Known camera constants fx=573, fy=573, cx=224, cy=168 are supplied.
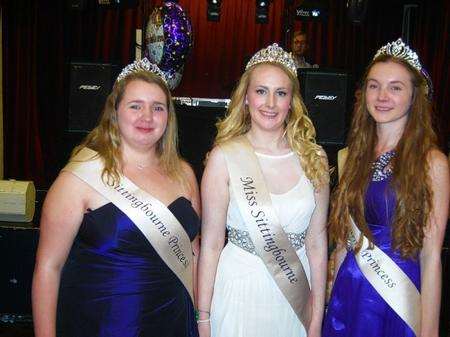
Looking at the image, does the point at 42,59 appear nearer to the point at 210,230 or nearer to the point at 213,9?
the point at 213,9

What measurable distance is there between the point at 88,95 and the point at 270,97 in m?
1.99

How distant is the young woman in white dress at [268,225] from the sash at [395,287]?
0.67 ft

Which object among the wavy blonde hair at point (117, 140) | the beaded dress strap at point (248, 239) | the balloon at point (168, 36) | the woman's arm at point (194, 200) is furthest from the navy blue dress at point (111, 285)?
the balloon at point (168, 36)

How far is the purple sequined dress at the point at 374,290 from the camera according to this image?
78.7 inches

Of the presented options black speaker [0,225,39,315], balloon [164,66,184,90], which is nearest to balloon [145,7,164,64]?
balloon [164,66,184,90]

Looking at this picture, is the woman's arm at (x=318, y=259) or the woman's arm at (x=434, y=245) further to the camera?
the woman's arm at (x=318, y=259)

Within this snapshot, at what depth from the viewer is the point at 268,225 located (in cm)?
211

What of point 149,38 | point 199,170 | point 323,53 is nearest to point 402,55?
point 199,170

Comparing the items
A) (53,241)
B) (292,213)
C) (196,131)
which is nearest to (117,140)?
(53,241)

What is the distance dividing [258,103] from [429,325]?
3.20ft

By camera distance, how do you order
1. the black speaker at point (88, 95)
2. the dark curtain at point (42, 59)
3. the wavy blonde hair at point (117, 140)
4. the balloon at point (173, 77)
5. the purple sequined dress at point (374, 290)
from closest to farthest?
the wavy blonde hair at point (117, 140), the purple sequined dress at point (374, 290), the black speaker at point (88, 95), the balloon at point (173, 77), the dark curtain at point (42, 59)

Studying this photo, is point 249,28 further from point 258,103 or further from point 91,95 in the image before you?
point 258,103

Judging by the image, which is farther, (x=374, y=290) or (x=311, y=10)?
(x=311, y=10)

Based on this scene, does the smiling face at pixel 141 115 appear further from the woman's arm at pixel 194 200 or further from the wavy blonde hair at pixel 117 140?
the woman's arm at pixel 194 200
